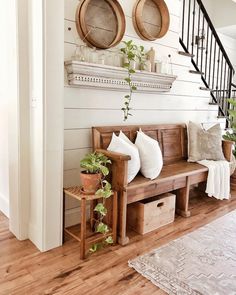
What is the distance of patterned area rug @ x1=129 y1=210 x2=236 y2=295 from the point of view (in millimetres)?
1706

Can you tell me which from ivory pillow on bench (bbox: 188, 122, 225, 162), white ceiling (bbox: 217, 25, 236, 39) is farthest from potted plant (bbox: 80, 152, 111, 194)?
white ceiling (bbox: 217, 25, 236, 39)

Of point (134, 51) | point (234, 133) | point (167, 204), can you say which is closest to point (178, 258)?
point (167, 204)

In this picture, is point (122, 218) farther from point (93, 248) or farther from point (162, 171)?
point (162, 171)

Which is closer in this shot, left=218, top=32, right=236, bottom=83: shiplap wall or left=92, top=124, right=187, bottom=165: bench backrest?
left=92, top=124, right=187, bottom=165: bench backrest

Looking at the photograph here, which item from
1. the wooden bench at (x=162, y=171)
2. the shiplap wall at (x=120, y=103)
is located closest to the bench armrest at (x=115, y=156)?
the wooden bench at (x=162, y=171)

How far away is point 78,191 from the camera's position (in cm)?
213

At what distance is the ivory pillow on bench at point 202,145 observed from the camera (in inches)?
126

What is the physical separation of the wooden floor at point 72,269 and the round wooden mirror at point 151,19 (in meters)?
2.02

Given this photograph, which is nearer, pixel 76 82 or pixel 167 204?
pixel 76 82

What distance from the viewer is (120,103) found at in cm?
279

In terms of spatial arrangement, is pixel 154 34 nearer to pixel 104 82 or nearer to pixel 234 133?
pixel 104 82

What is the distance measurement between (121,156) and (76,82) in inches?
29.7

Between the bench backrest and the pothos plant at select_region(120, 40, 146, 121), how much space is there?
20cm

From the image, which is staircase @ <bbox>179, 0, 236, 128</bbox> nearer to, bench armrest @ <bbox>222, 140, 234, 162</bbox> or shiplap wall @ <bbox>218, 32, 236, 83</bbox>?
bench armrest @ <bbox>222, 140, 234, 162</bbox>
